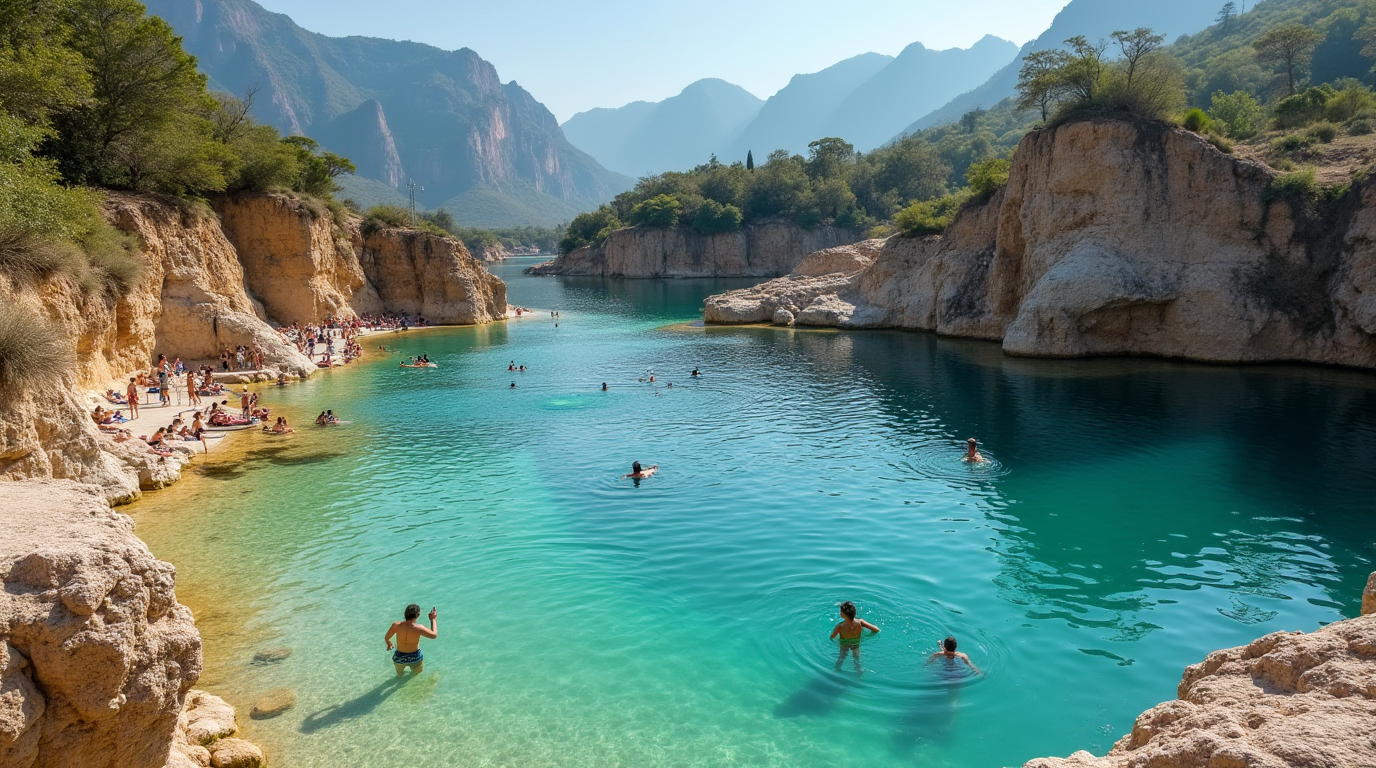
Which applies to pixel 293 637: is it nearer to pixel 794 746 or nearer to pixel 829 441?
pixel 794 746

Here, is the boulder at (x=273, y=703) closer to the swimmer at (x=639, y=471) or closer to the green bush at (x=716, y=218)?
the swimmer at (x=639, y=471)

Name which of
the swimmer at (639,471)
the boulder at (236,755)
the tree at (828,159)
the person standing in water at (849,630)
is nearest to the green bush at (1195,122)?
the swimmer at (639,471)

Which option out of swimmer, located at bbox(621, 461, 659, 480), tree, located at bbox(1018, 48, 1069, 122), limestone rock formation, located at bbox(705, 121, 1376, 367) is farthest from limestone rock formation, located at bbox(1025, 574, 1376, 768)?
tree, located at bbox(1018, 48, 1069, 122)

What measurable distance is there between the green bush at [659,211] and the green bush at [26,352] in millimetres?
107881

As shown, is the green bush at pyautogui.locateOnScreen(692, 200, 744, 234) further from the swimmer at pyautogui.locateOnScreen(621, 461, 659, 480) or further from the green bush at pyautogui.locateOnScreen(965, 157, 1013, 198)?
the swimmer at pyautogui.locateOnScreen(621, 461, 659, 480)

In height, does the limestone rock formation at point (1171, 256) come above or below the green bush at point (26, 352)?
above

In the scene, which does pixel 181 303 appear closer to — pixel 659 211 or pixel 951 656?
pixel 951 656

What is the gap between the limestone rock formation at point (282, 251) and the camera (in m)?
45.1

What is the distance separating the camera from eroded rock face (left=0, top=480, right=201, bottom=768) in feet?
19.2

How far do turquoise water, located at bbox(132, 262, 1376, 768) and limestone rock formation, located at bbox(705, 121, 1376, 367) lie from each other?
4.71 metres

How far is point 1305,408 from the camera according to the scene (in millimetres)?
25406

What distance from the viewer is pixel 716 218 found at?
11812 cm

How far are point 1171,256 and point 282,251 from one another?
48484 mm

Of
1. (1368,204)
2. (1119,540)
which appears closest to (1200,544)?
(1119,540)
